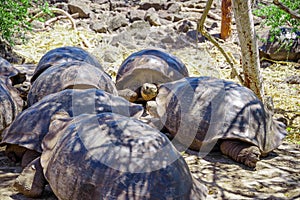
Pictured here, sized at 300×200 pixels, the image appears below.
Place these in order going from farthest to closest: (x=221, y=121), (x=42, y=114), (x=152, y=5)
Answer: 1. (x=152, y=5)
2. (x=221, y=121)
3. (x=42, y=114)

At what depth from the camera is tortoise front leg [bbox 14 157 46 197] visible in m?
3.01

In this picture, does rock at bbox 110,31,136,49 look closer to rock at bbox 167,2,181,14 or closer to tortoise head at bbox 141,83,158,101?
tortoise head at bbox 141,83,158,101

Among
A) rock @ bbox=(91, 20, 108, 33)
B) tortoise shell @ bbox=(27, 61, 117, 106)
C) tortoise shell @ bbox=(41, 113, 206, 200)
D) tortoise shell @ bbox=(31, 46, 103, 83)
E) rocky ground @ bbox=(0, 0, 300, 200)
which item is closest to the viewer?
tortoise shell @ bbox=(41, 113, 206, 200)

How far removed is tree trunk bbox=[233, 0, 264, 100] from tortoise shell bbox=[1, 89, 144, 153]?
1.90 metres

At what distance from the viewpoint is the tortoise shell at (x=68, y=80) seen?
14.7 ft

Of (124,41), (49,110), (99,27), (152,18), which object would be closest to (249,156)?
(49,110)

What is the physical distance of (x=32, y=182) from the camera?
9.87ft

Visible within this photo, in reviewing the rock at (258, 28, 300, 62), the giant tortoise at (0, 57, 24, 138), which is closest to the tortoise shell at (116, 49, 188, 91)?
the giant tortoise at (0, 57, 24, 138)

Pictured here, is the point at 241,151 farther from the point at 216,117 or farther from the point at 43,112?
the point at 43,112

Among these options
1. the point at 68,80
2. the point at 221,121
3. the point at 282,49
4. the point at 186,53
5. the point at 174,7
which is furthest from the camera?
the point at 174,7

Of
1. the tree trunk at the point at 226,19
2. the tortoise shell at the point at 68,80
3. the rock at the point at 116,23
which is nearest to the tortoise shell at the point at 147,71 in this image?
the tortoise shell at the point at 68,80

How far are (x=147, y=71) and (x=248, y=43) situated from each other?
152cm

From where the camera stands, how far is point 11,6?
7062 millimetres

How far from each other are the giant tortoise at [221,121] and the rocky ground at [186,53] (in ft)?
0.53
